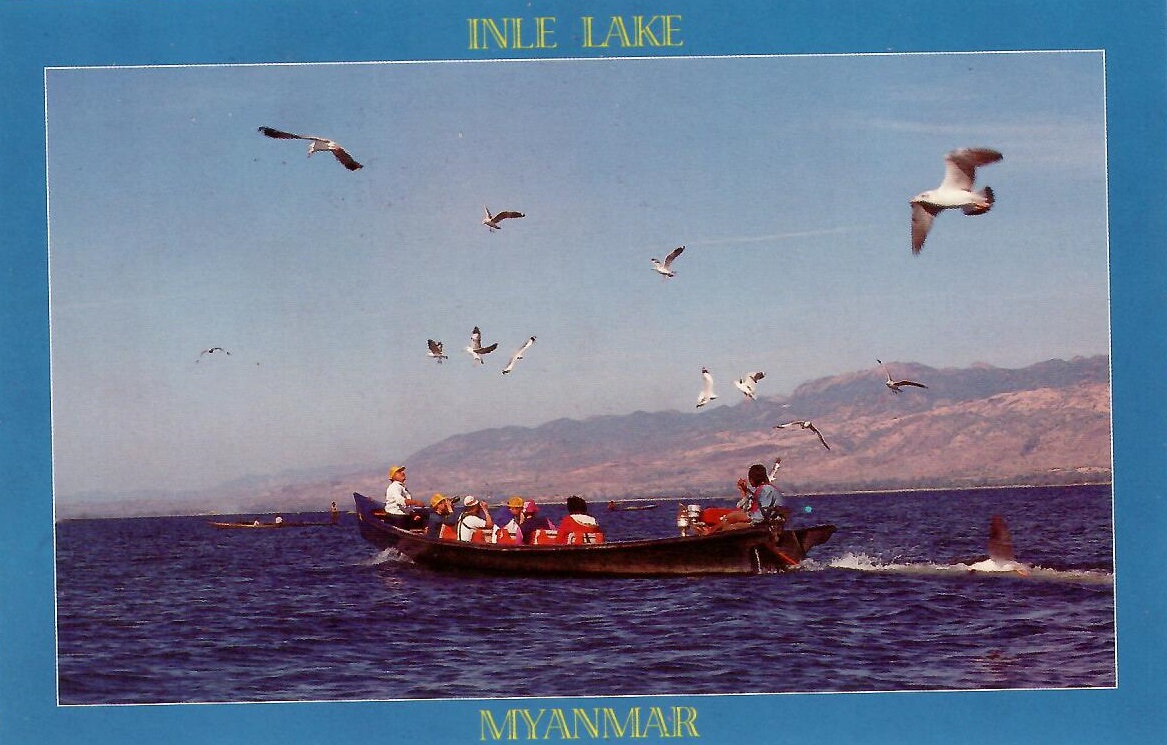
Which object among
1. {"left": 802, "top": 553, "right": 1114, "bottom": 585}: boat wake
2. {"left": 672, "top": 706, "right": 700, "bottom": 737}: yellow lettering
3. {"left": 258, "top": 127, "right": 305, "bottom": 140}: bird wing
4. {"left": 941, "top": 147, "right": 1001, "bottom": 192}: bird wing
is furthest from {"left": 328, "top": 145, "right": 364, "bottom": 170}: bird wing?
{"left": 802, "top": 553, "right": 1114, "bottom": 585}: boat wake

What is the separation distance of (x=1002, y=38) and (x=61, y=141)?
1160 centimetres

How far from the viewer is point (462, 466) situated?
25078mm

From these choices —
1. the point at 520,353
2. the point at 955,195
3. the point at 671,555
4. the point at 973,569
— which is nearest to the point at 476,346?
the point at 520,353

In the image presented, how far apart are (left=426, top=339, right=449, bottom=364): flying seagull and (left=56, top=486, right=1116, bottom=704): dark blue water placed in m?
3.83

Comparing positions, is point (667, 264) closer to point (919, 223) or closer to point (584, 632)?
point (919, 223)

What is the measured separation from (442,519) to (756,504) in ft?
20.1

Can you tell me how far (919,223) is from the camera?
2170cm

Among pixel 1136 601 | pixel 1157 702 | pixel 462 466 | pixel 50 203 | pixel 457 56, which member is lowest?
pixel 1157 702

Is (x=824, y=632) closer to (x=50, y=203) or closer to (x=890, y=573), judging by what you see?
(x=890, y=573)

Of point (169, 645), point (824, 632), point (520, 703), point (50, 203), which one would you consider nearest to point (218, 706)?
point (169, 645)

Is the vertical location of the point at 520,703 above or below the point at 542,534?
below

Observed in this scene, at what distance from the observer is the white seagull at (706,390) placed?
76.8 feet

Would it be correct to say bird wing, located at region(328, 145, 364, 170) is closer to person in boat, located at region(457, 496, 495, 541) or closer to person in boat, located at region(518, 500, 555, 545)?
person in boat, located at region(457, 496, 495, 541)

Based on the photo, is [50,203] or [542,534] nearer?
[50,203]
